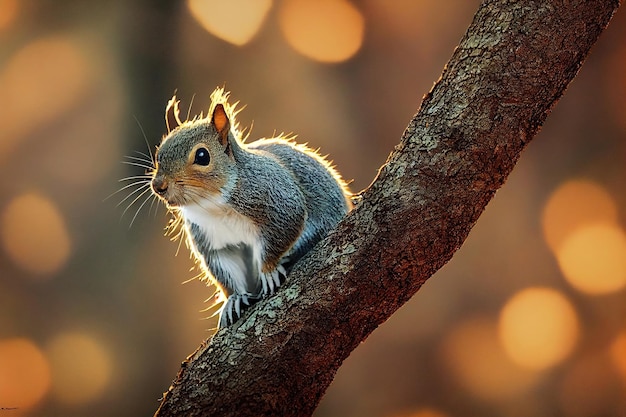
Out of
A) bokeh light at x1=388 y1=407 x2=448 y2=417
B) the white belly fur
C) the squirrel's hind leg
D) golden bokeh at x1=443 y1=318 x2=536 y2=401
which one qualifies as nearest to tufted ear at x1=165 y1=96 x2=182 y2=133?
the white belly fur

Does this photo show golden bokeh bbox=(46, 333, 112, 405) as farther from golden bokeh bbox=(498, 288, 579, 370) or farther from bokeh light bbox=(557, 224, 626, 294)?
bokeh light bbox=(557, 224, 626, 294)

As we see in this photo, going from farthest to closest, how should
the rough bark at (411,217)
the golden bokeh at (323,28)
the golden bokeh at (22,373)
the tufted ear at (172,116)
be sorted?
the golden bokeh at (323,28), the golden bokeh at (22,373), the tufted ear at (172,116), the rough bark at (411,217)

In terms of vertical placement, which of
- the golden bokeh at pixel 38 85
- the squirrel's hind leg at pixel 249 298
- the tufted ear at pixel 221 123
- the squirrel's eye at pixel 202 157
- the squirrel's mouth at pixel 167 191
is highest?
the golden bokeh at pixel 38 85

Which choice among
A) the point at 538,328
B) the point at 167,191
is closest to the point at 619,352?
the point at 538,328

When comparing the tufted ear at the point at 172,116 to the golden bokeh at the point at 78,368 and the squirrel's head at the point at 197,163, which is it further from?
the golden bokeh at the point at 78,368

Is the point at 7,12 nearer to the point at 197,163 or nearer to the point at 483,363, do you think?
the point at 197,163

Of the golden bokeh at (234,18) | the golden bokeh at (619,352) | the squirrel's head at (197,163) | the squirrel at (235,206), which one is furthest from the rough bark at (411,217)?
the golden bokeh at (619,352)
